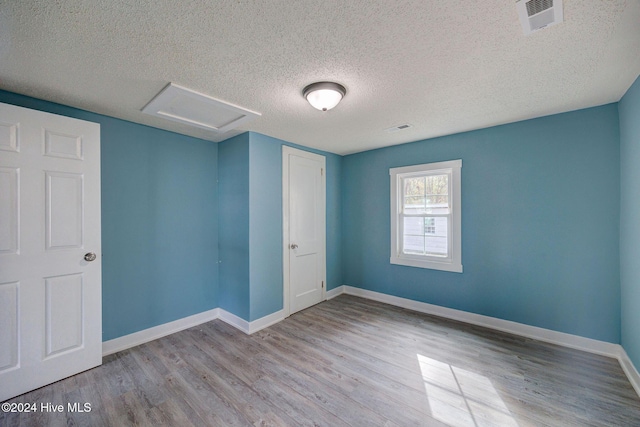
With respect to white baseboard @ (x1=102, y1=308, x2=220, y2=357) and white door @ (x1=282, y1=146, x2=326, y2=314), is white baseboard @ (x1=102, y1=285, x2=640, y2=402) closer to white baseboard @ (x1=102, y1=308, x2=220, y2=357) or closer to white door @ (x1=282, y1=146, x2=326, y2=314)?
white baseboard @ (x1=102, y1=308, x2=220, y2=357)

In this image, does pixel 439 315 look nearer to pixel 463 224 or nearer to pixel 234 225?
pixel 463 224

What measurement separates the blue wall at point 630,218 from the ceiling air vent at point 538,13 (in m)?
1.39

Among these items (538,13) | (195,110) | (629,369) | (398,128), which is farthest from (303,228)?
(629,369)

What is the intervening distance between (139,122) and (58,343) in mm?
2260

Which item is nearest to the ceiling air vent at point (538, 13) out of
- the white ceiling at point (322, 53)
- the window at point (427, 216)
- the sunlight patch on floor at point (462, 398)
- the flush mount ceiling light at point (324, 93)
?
the white ceiling at point (322, 53)

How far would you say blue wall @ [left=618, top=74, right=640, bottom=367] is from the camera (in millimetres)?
2127

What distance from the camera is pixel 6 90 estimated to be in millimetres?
2211

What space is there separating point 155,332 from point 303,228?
2248mm

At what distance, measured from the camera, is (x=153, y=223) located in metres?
3.12

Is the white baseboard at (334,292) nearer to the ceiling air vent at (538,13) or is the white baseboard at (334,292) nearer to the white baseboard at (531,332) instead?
the white baseboard at (531,332)

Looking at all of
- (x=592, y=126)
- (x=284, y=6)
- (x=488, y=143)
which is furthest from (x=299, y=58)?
(x=592, y=126)

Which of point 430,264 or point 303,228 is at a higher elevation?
point 303,228

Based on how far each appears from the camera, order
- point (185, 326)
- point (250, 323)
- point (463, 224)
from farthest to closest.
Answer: point (463, 224) < point (185, 326) < point (250, 323)

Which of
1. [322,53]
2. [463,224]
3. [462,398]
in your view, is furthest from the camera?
[463,224]
